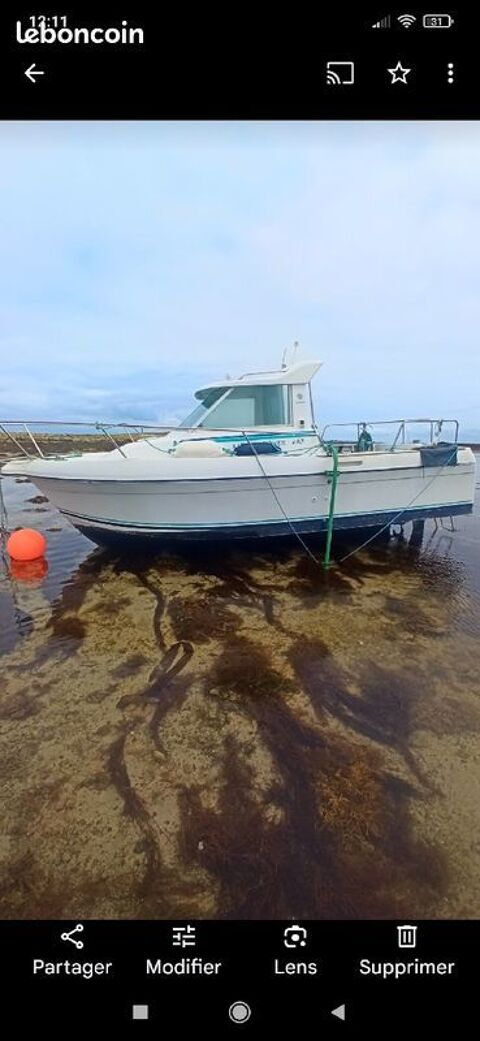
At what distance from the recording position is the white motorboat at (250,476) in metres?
6.93

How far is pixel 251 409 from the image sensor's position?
8.41 m

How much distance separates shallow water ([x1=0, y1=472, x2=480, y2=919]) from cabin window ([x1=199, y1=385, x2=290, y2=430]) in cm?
365

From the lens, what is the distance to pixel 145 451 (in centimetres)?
773

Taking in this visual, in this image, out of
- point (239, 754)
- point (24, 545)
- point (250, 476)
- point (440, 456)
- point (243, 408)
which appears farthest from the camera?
point (243, 408)

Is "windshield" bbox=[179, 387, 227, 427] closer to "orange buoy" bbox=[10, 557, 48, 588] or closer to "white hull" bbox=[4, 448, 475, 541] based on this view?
"white hull" bbox=[4, 448, 475, 541]

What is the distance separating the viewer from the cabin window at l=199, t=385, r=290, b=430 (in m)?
8.28

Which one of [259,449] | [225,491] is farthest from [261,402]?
[225,491]

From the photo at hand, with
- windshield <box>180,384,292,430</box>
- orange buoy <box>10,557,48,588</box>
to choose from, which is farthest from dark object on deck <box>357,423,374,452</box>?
orange buoy <box>10,557,48,588</box>

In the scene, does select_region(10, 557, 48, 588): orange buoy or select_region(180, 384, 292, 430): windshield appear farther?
select_region(180, 384, 292, 430): windshield
